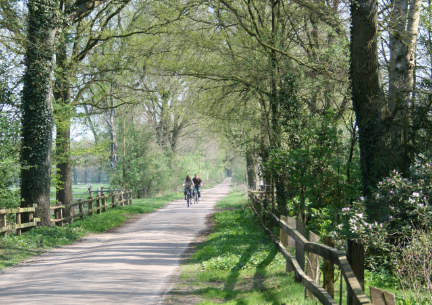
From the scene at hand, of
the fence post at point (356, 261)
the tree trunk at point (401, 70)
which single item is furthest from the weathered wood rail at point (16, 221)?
the fence post at point (356, 261)

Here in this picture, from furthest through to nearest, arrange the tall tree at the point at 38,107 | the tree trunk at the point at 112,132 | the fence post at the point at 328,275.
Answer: the tree trunk at the point at 112,132 < the tall tree at the point at 38,107 < the fence post at the point at 328,275

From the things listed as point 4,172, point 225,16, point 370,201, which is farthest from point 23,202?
point 370,201

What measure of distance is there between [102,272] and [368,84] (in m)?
7.18

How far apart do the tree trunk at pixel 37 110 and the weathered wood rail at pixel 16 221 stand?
25 centimetres

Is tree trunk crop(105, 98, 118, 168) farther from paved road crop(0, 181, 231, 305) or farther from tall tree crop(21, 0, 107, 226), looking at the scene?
paved road crop(0, 181, 231, 305)

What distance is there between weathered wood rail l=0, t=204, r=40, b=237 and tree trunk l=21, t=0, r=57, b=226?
0.25 meters

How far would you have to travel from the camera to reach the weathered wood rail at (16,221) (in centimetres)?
1491

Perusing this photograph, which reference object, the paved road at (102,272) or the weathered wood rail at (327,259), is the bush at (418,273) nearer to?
the weathered wood rail at (327,259)

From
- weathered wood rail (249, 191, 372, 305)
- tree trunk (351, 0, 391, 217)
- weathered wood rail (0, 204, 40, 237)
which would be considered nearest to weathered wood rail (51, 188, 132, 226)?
weathered wood rail (0, 204, 40, 237)

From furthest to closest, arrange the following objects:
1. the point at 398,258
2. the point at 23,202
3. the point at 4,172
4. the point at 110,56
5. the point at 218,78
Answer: the point at 110,56
the point at 218,78
the point at 23,202
the point at 4,172
the point at 398,258

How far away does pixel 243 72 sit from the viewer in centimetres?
1786

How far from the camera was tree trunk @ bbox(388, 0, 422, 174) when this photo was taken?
33.9 feet

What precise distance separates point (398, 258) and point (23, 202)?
13476 millimetres

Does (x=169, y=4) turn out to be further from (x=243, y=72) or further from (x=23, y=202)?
(x=23, y=202)
